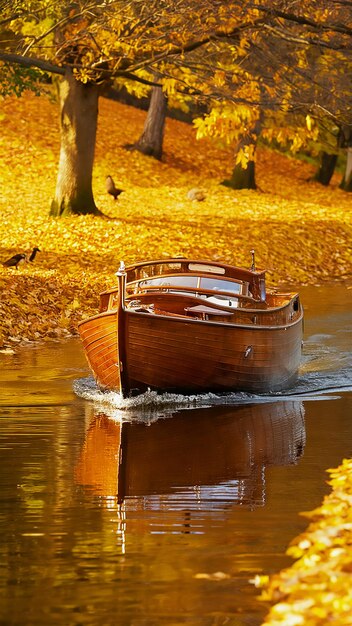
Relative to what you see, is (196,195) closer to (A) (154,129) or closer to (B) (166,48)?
(A) (154,129)

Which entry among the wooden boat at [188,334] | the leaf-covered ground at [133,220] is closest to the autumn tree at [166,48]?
the leaf-covered ground at [133,220]

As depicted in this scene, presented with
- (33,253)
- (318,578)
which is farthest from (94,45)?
(318,578)

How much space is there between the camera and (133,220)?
29.4 meters

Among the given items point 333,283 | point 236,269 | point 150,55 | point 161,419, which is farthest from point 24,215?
point 161,419

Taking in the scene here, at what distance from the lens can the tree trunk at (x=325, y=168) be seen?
45.2 metres

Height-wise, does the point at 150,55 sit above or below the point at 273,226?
above

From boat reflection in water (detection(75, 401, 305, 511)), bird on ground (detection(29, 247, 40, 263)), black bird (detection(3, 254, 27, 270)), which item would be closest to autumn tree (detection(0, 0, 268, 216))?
bird on ground (detection(29, 247, 40, 263))

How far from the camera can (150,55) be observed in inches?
1054

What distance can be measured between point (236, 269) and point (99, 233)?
11820 mm

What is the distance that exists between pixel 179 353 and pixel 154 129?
27.1 meters

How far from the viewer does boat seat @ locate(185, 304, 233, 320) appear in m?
14.0

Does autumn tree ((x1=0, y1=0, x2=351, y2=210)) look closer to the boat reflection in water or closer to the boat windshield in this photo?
Answer: the boat windshield

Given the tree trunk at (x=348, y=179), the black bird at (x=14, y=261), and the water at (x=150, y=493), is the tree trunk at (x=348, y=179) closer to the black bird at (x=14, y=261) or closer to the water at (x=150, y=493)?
the black bird at (x=14, y=261)

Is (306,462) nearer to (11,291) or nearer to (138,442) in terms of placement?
(138,442)
